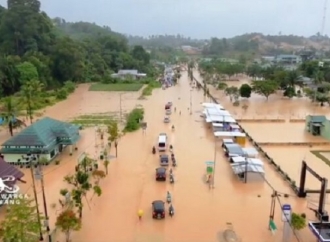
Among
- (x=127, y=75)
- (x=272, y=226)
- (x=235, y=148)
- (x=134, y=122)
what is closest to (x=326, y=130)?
(x=235, y=148)

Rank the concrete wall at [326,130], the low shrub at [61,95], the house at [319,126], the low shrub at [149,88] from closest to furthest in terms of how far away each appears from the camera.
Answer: the concrete wall at [326,130]
the house at [319,126]
the low shrub at [61,95]
the low shrub at [149,88]

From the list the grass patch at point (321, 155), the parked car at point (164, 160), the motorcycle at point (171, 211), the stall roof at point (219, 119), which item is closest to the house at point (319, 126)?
the grass patch at point (321, 155)

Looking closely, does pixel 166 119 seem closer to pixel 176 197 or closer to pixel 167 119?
pixel 167 119

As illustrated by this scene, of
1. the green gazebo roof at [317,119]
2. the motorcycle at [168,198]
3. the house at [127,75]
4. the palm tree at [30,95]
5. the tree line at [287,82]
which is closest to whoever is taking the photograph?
the motorcycle at [168,198]

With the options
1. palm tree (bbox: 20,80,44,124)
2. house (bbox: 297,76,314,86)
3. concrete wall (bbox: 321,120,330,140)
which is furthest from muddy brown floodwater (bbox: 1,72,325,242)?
house (bbox: 297,76,314,86)

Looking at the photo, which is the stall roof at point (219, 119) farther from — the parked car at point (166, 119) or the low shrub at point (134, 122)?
the low shrub at point (134, 122)

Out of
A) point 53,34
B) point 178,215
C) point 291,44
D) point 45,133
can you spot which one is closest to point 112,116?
point 45,133
